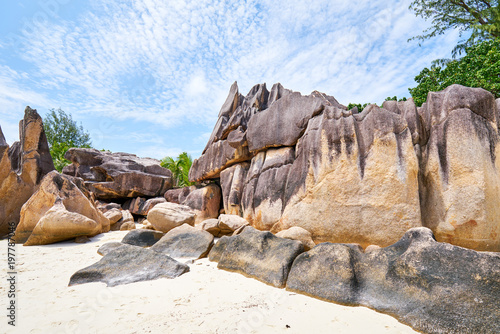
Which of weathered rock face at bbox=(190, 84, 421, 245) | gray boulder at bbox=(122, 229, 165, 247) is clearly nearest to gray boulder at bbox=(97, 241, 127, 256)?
gray boulder at bbox=(122, 229, 165, 247)

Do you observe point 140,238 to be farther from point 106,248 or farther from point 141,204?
point 141,204

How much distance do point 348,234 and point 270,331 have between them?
10.9 feet

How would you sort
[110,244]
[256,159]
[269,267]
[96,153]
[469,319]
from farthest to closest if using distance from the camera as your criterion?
[96,153], [256,159], [110,244], [269,267], [469,319]

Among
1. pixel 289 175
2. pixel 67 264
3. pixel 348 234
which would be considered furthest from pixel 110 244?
pixel 348 234

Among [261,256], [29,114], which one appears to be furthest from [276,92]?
[29,114]

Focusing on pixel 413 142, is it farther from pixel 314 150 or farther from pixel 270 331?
pixel 270 331

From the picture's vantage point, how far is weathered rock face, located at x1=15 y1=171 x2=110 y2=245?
6.21m

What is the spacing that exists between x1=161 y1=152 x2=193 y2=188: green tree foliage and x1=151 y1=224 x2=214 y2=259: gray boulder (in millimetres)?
17014

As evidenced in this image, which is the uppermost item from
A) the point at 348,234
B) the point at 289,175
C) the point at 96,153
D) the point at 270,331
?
the point at 96,153

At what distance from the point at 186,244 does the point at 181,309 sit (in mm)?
2662

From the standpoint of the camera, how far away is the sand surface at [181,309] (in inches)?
94.0

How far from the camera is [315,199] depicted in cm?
569

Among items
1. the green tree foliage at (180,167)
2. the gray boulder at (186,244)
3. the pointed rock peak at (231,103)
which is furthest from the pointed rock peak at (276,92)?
the green tree foliage at (180,167)

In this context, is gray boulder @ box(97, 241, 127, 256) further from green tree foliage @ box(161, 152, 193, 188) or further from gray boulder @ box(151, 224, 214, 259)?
green tree foliage @ box(161, 152, 193, 188)
